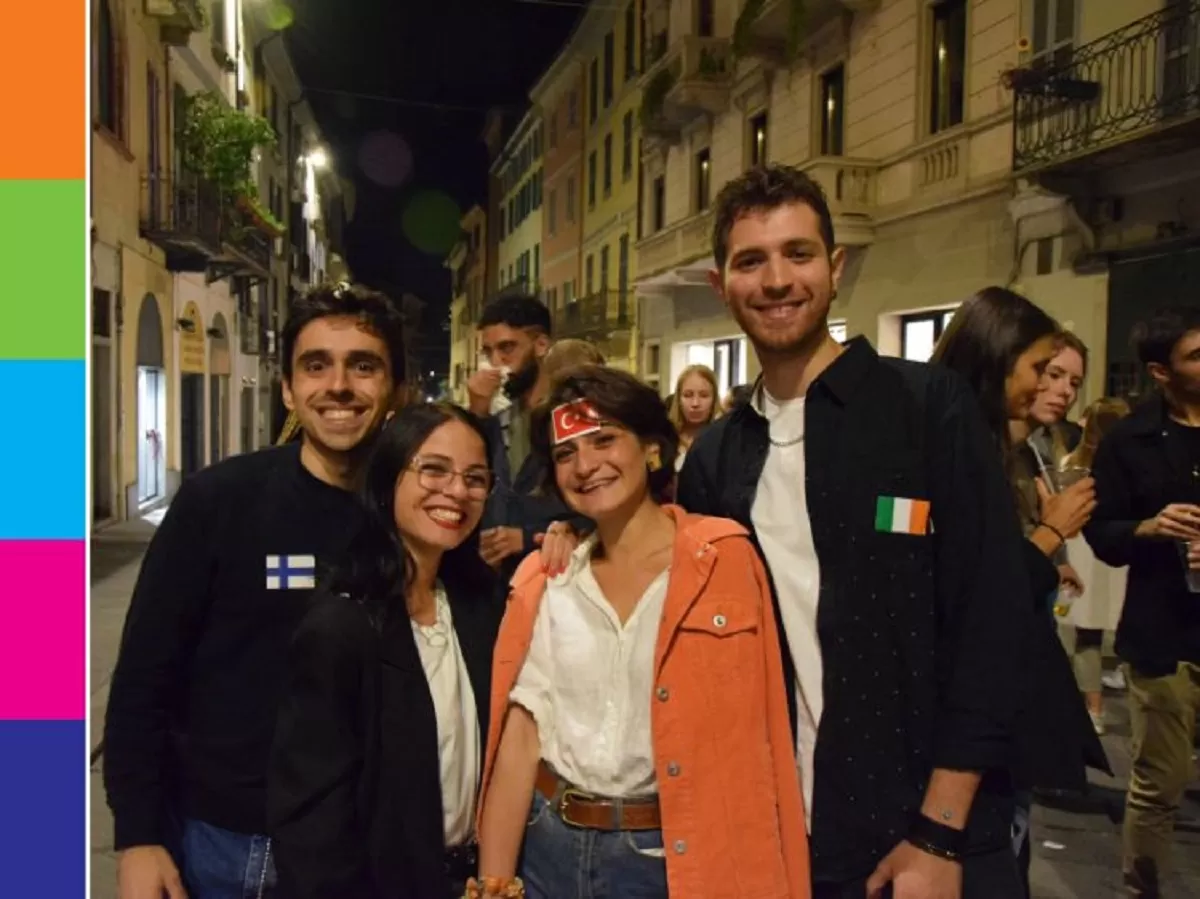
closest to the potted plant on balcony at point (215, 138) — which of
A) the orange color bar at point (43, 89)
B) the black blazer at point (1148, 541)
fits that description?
the black blazer at point (1148, 541)

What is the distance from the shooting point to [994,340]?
2709 mm

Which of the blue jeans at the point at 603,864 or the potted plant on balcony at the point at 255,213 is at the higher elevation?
the potted plant on balcony at the point at 255,213

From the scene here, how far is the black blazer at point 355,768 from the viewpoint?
1956 mm

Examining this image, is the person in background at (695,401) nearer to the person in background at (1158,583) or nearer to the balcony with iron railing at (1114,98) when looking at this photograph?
the person in background at (1158,583)

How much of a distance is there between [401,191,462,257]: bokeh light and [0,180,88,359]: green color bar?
7093cm

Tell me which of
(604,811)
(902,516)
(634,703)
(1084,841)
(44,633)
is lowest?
(1084,841)

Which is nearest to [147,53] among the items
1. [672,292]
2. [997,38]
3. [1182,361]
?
[672,292]

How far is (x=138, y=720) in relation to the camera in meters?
2.20

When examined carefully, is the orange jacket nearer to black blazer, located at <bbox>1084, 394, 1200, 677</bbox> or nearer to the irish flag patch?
the irish flag patch

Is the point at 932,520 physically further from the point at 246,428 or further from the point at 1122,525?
the point at 246,428

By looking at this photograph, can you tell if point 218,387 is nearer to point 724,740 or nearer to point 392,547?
point 392,547

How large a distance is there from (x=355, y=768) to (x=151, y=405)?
16559 millimetres

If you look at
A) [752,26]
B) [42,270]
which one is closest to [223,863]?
[42,270]

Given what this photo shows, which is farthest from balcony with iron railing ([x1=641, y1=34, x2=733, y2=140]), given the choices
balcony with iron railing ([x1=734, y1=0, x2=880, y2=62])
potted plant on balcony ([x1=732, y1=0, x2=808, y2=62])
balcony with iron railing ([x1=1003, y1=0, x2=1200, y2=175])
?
balcony with iron railing ([x1=1003, y1=0, x2=1200, y2=175])
